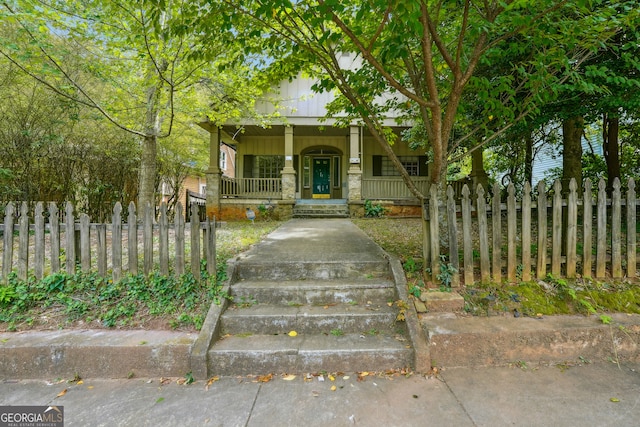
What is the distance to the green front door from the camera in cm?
1469

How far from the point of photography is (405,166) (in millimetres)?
14141

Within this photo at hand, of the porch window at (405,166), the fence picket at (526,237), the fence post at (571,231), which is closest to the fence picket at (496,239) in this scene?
the fence picket at (526,237)

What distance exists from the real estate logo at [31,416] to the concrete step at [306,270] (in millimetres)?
1865

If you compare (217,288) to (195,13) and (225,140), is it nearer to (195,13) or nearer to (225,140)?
(195,13)

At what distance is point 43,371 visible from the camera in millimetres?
2555

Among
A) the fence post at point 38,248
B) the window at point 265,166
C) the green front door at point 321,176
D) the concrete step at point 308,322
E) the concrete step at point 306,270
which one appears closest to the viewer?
the concrete step at point 308,322

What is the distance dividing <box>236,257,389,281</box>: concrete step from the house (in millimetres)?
6955

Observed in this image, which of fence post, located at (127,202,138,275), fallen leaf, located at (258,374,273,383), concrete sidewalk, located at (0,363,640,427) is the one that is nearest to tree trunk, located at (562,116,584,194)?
concrete sidewalk, located at (0,363,640,427)

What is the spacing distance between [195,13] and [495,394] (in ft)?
15.4

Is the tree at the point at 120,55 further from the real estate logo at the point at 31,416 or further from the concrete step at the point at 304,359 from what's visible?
the real estate logo at the point at 31,416

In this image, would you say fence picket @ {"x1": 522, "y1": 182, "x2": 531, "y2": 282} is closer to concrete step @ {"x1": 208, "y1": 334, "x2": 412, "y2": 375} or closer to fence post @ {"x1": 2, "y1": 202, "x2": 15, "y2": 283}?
concrete step @ {"x1": 208, "y1": 334, "x2": 412, "y2": 375}

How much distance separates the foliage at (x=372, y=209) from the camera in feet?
37.5

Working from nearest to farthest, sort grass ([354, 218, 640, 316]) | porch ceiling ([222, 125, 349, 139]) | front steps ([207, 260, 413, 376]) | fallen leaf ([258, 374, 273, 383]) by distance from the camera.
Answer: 1. fallen leaf ([258, 374, 273, 383])
2. front steps ([207, 260, 413, 376])
3. grass ([354, 218, 640, 316])
4. porch ceiling ([222, 125, 349, 139])

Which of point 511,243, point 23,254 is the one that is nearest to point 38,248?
point 23,254
